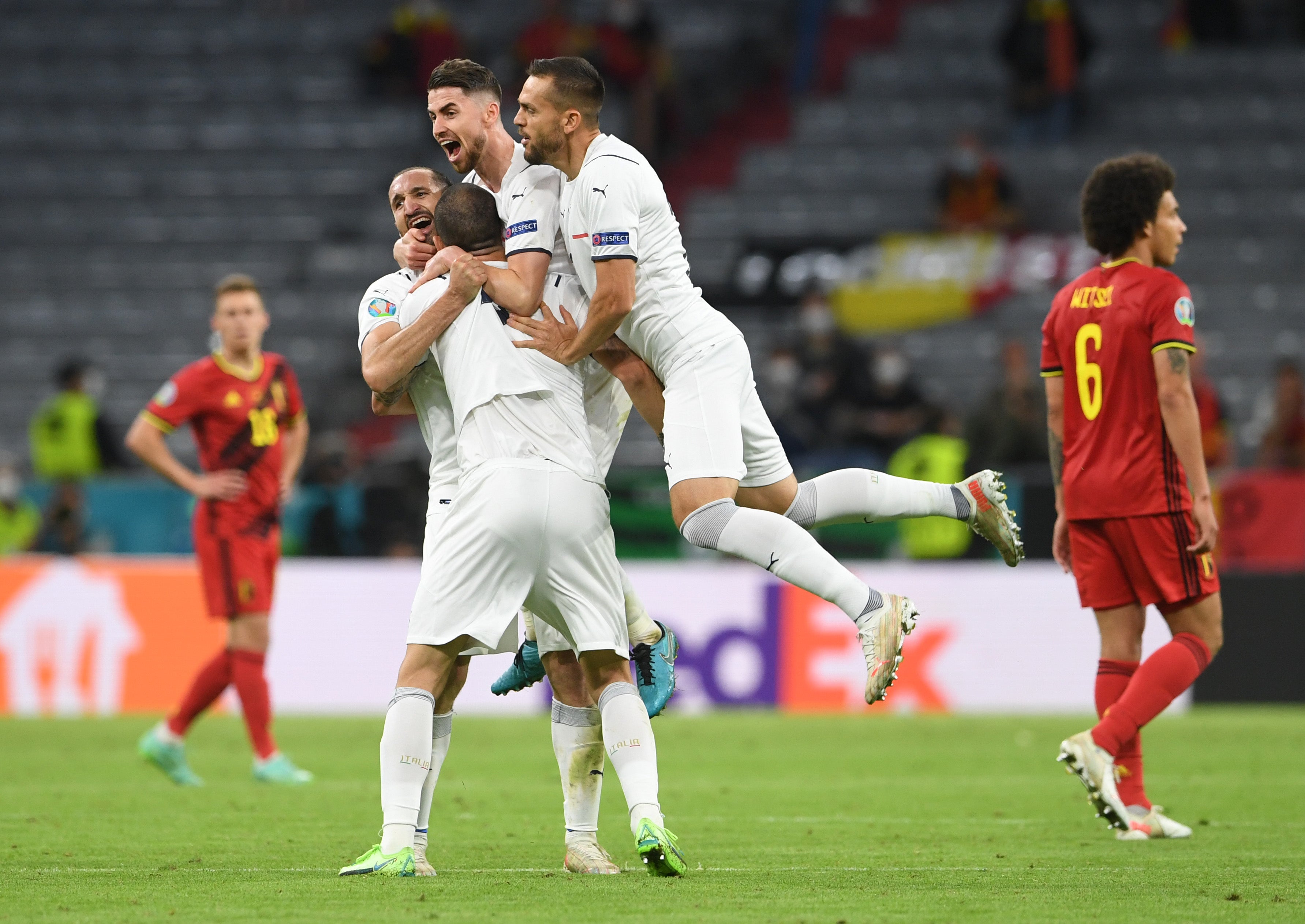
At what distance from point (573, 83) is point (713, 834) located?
293cm

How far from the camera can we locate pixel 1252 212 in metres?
19.8

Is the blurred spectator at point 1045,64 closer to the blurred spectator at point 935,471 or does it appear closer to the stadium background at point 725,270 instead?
the stadium background at point 725,270

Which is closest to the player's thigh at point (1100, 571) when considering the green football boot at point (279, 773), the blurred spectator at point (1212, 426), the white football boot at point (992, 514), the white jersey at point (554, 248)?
the white football boot at point (992, 514)

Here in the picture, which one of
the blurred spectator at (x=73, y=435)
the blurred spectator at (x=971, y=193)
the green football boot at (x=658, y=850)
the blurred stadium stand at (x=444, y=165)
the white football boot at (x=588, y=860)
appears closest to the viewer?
the green football boot at (x=658, y=850)

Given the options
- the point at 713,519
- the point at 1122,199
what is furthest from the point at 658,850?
the point at 1122,199

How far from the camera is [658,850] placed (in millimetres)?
5328

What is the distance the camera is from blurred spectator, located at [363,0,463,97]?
22109 mm

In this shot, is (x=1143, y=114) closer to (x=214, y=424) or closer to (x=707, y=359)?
(x=214, y=424)

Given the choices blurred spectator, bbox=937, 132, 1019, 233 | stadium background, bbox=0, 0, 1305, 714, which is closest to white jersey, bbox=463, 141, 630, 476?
stadium background, bbox=0, 0, 1305, 714

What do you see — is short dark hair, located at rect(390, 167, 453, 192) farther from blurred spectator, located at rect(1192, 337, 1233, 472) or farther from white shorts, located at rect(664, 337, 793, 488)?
blurred spectator, located at rect(1192, 337, 1233, 472)

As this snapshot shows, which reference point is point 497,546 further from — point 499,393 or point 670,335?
point 670,335

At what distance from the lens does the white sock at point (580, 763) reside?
5.84 meters

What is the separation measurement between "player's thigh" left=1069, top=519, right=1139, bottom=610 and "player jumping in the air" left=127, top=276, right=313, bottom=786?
13.5 feet

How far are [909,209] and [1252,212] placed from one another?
381cm
